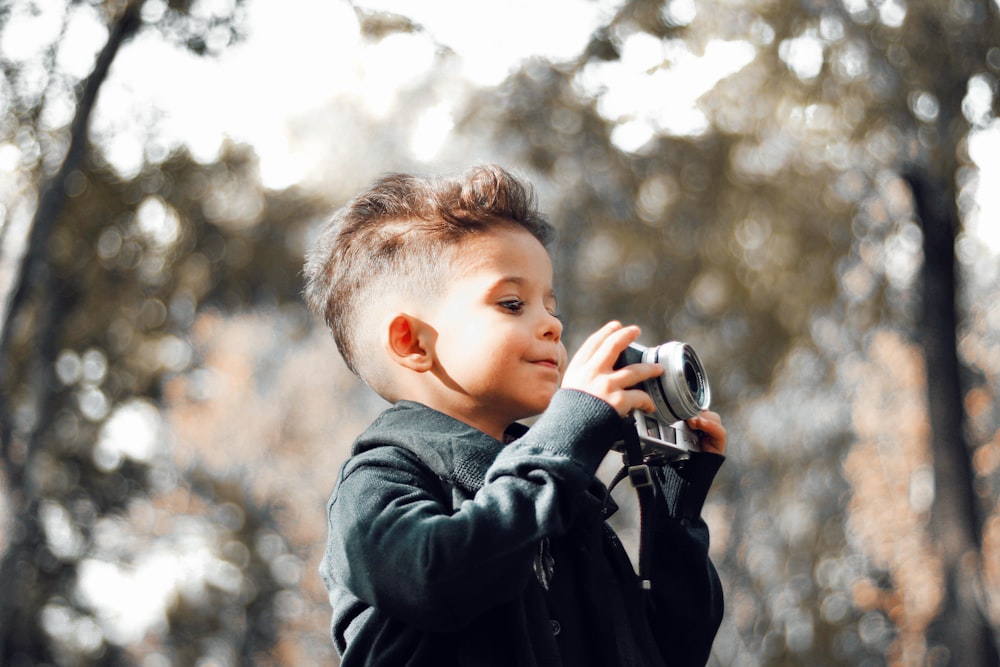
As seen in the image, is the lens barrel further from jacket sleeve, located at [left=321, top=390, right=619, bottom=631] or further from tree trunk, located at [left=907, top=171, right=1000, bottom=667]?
tree trunk, located at [left=907, top=171, right=1000, bottom=667]

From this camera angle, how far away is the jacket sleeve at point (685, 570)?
1.89 meters

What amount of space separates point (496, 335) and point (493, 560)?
424 mm

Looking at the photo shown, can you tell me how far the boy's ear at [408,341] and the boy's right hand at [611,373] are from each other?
29cm

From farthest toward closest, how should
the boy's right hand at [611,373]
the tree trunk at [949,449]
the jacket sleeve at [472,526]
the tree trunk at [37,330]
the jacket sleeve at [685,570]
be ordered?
1. the tree trunk at [949,449]
2. the tree trunk at [37,330]
3. the jacket sleeve at [685,570]
4. the boy's right hand at [611,373]
5. the jacket sleeve at [472,526]

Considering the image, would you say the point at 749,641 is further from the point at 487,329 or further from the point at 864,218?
the point at 487,329

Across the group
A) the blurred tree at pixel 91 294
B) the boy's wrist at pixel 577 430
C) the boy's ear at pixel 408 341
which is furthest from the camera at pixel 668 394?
the blurred tree at pixel 91 294

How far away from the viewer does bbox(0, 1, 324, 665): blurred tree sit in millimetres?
7160

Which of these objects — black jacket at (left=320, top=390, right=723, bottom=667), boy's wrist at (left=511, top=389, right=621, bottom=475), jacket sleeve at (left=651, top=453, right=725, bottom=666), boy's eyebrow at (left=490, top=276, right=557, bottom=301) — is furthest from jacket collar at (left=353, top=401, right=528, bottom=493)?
jacket sleeve at (left=651, top=453, right=725, bottom=666)

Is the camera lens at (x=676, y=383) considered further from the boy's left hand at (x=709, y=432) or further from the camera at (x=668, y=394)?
the boy's left hand at (x=709, y=432)

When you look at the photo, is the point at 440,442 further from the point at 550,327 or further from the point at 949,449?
the point at 949,449

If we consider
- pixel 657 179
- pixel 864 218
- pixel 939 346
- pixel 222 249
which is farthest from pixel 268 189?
pixel 939 346

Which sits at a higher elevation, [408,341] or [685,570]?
[408,341]

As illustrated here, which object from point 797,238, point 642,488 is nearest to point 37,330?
point 797,238

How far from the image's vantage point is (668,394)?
1.79 meters
